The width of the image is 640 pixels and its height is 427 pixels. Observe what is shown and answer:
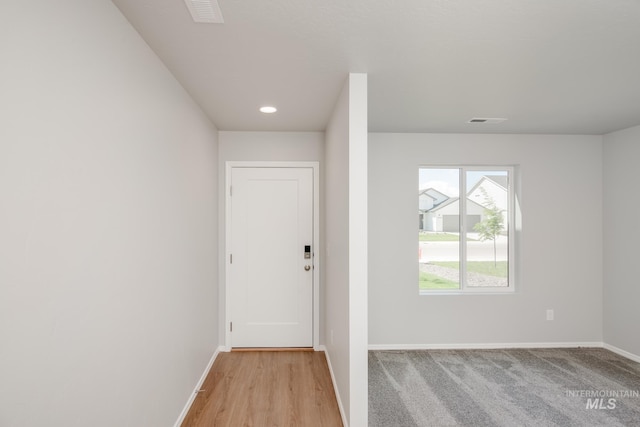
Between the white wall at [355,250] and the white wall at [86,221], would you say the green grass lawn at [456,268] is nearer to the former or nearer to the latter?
the white wall at [355,250]

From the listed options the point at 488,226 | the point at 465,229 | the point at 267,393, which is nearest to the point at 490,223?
the point at 488,226

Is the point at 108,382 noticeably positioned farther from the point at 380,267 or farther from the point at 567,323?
the point at 567,323

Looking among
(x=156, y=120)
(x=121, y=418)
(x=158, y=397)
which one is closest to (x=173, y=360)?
(x=158, y=397)

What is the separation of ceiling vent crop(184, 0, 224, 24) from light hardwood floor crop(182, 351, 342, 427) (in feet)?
8.50

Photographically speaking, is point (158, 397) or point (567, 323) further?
point (567, 323)

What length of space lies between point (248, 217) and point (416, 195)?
1.97 m

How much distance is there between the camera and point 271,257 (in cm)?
401

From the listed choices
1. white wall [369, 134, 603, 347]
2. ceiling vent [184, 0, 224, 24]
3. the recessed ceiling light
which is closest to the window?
white wall [369, 134, 603, 347]

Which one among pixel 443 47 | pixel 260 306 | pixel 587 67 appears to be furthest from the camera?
pixel 260 306

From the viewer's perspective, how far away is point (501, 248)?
13.9ft

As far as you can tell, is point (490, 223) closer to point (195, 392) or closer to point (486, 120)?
point (486, 120)

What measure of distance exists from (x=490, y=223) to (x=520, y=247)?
0.43m

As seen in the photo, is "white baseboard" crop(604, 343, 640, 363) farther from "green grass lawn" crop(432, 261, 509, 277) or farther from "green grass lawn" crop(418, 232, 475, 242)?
"green grass lawn" crop(418, 232, 475, 242)

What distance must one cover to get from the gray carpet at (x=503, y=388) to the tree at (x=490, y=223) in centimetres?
119
